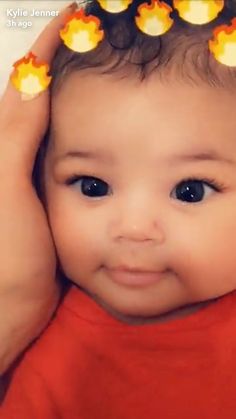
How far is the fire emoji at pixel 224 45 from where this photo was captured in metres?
0.86

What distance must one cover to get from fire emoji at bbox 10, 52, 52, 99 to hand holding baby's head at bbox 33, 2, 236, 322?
0.04ft

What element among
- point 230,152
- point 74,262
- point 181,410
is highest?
point 230,152

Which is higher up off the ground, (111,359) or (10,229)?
(10,229)

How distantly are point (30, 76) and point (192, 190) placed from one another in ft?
0.64

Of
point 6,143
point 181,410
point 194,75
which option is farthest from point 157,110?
point 181,410

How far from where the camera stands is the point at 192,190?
0.88m

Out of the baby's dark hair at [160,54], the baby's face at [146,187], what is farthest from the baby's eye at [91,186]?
the baby's dark hair at [160,54]

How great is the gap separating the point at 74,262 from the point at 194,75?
0.69 ft

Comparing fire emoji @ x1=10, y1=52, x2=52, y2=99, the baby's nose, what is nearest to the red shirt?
the baby's nose

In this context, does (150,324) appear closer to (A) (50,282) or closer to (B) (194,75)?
(A) (50,282)

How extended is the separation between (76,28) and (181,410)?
379 millimetres

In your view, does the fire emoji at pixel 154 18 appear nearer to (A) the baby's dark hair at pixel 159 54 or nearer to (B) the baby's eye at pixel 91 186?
(A) the baby's dark hair at pixel 159 54

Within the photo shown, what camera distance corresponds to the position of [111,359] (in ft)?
3.04

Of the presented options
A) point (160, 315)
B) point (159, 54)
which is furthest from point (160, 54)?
point (160, 315)
